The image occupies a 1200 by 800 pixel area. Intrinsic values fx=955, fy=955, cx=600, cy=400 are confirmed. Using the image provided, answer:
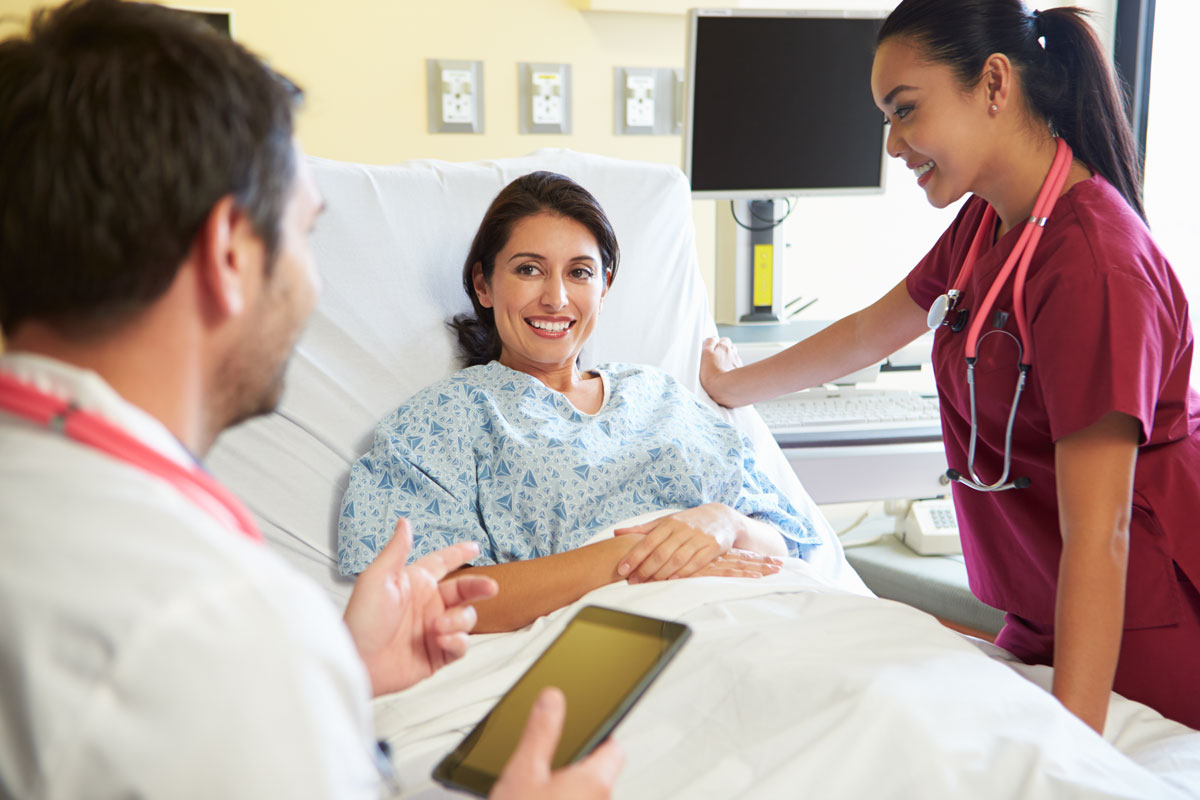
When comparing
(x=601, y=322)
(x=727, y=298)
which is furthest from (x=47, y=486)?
(x=727, y=298)

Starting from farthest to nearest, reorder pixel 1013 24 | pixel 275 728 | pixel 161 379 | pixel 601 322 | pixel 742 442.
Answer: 1. pixel 601 322
2. pixel 742 442
3. pixel 1013 24
4. pixel 161 379
5. pixel 275 728

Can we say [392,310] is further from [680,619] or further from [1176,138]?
[1176,138]


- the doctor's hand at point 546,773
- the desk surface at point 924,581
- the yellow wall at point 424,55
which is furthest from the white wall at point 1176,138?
the doctor's hand at point 546,773

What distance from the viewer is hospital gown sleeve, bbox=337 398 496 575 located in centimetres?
138

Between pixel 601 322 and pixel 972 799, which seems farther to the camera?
pixel 601 322

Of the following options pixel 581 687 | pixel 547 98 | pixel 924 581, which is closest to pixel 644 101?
pixel 547 98

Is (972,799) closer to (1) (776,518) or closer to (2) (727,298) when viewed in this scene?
(1) (776,518)

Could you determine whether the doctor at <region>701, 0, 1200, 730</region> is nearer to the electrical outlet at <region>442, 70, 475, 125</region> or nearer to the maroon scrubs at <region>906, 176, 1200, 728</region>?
the maroon scrubs at <region>906, 176, 1200, 728</region>

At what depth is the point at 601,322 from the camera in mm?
1890

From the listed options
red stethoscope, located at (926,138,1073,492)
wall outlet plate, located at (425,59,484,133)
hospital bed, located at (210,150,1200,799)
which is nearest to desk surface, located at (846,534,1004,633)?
hospital bed, located at (210,150,1200,799)

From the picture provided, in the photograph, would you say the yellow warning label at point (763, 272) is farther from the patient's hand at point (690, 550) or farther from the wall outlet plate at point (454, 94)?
the patient's hand at point (690, 550)

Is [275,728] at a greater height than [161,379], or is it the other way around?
[161,379]

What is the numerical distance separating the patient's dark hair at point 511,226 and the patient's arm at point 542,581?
1.62 feet

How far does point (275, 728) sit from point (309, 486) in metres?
1.08
